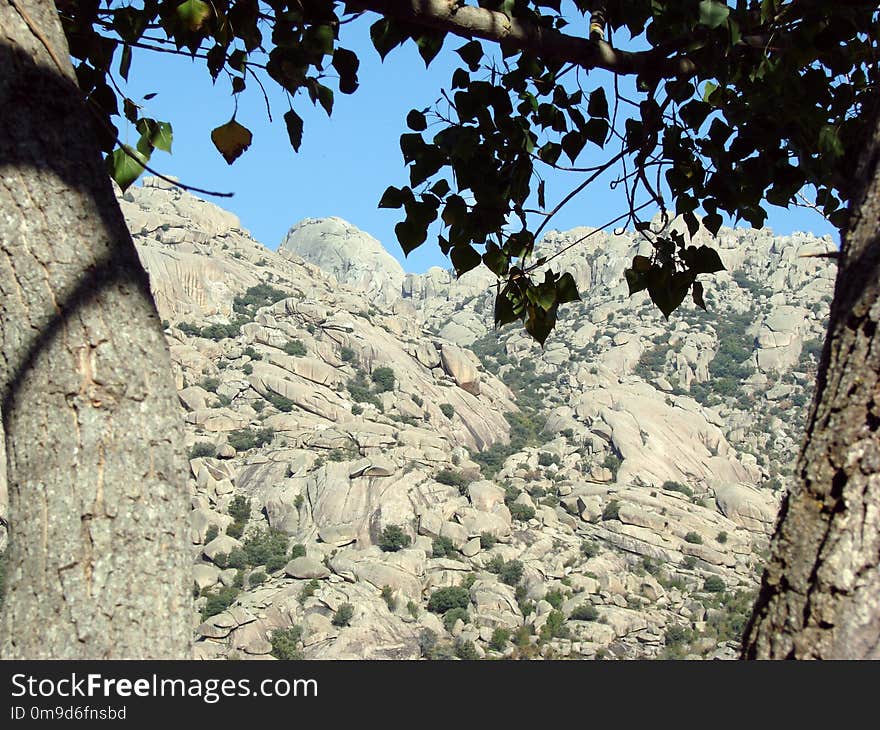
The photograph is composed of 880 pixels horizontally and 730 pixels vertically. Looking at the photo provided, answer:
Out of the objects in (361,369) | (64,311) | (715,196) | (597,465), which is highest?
(361,369)

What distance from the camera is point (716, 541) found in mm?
51000

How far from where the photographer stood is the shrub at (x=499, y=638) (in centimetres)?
4047

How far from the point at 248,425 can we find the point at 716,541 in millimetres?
28345

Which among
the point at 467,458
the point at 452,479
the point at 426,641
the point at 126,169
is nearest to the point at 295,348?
the point at 467,458

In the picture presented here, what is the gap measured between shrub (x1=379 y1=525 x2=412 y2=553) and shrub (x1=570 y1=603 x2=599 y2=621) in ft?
30.5

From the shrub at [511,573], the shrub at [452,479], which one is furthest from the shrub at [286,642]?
the shrub at [452,479]

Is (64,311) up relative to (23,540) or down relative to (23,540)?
up

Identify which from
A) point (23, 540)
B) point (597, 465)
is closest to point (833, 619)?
point (23, 540)

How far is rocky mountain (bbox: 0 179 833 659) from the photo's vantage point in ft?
137

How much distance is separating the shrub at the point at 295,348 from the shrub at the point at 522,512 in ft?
64.3

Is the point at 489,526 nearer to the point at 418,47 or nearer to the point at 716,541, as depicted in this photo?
the point at 716,541

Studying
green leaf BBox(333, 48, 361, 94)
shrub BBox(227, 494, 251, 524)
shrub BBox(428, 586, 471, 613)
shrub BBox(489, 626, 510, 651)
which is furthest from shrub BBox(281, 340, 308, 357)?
green leaf BBox(333, 48, 361, 94)

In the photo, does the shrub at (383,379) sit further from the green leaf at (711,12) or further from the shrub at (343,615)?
the green leaf at (711,12)

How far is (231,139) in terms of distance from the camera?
2.35m
